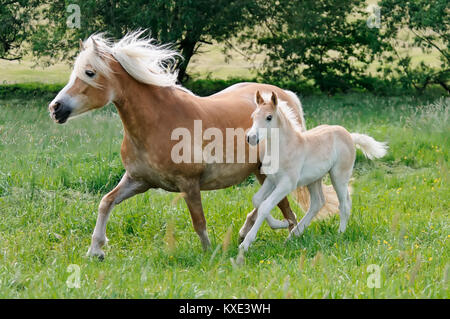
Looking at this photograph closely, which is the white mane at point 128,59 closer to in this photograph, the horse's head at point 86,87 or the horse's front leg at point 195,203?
the horse's head at point 86,87

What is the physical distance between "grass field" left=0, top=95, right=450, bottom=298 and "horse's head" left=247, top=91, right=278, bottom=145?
1086mm

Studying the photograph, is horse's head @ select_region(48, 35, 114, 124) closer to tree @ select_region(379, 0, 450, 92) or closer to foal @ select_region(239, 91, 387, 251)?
foal @ select_region(239, 91, 387, 251)

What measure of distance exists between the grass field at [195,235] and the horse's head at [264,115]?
109 centimetres

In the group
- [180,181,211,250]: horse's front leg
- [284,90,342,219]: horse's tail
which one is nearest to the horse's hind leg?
[284,90,342,219]: horse's tail

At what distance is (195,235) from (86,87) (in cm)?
215

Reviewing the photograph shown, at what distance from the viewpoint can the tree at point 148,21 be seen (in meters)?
17.2

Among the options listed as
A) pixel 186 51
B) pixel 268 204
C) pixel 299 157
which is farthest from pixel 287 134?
pixel 186 51

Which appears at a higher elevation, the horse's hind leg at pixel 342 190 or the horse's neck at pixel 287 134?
the horse's neck at pixel 287 134

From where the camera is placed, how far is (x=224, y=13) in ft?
62.4

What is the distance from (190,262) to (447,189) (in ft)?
14.3

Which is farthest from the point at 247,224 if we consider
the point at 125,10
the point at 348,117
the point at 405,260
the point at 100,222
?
the point at 125,10

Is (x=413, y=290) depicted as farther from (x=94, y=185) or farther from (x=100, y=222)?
(x=94, y=185)

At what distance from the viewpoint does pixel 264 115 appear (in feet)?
18.2

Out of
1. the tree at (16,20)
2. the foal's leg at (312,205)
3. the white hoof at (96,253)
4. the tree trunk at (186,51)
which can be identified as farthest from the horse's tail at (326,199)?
the tree at (16,20)
